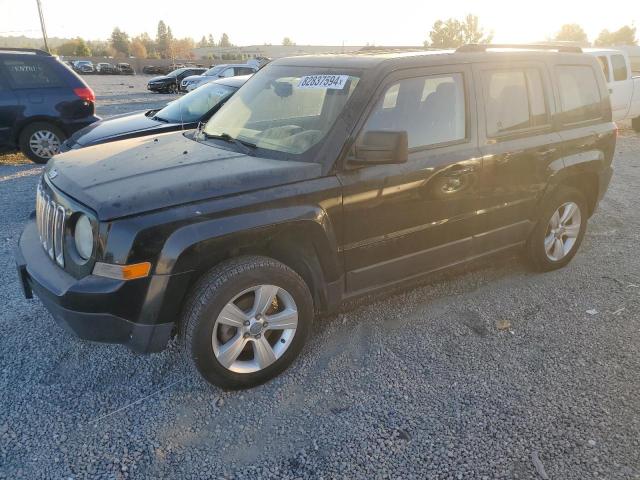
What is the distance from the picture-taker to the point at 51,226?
284cm

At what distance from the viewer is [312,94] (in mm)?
3322

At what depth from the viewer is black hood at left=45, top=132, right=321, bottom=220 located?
251 cm

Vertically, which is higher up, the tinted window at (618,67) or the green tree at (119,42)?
the green tree at (119,42)

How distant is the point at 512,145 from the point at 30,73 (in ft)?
26.4

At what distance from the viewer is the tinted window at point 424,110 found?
3143 millimetres

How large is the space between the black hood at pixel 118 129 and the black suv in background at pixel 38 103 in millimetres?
1843

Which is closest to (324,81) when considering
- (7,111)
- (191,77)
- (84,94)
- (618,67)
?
(84,94)

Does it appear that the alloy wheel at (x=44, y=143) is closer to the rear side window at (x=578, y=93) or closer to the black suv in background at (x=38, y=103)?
the black suv in background at (x=38, y=103)

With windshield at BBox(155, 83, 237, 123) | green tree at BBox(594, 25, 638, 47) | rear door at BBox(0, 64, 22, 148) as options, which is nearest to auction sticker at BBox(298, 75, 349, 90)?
windshield at BBox(155, 83, 237, 123)

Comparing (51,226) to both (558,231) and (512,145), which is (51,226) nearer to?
(512,145)

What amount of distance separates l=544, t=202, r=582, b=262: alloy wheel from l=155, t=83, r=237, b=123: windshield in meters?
4.53

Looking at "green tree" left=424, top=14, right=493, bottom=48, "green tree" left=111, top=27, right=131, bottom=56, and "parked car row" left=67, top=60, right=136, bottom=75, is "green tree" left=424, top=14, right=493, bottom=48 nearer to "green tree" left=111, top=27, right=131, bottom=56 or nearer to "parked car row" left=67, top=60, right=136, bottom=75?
"parked car row" left=67, top=60, right=136, bottom=75

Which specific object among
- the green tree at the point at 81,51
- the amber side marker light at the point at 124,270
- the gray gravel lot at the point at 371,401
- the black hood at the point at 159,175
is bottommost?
the gray gravel lot at the point at 371,401

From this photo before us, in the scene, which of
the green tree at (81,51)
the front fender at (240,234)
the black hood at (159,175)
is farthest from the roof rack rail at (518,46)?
the green tree at (81,51)
